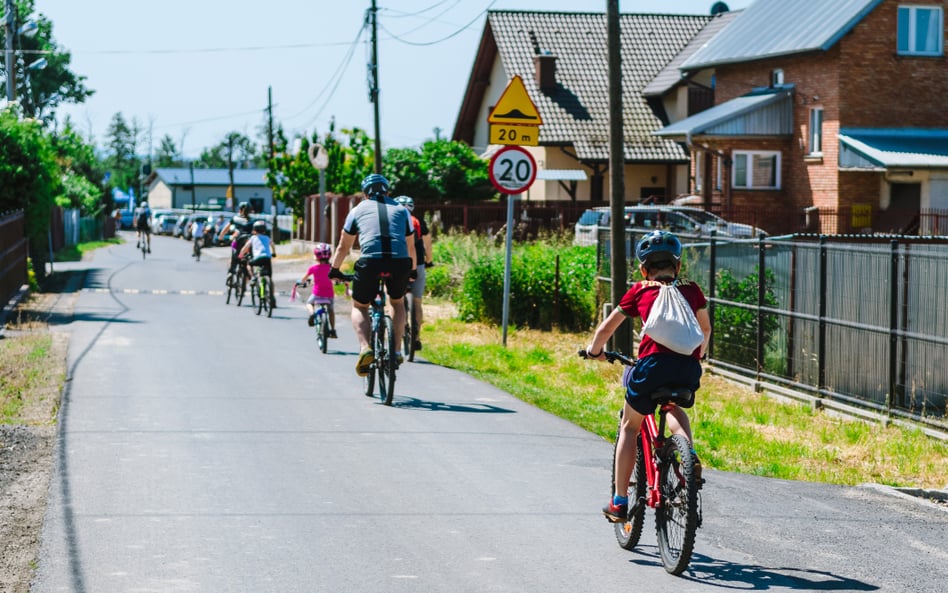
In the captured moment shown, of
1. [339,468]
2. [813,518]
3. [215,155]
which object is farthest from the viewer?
[215,155]

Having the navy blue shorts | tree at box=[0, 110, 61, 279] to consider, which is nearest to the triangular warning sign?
the navy blue shorts

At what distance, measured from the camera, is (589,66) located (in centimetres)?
5150

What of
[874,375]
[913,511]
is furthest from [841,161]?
[913,511]

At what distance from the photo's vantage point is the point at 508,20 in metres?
52.0

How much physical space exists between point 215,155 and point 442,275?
159 meters

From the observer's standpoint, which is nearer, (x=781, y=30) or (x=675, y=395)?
(x=675, y=395)

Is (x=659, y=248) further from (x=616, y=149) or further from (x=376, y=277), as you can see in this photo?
A: (x=616, y=149)

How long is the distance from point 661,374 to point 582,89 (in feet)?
148

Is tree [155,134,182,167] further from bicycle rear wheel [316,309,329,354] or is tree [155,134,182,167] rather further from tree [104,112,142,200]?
bicycle rear wheel [316,309,329,354]

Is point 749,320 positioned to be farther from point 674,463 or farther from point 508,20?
point 508,20

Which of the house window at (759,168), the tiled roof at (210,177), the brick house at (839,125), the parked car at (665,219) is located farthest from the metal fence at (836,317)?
the tiled roof at (210,177)

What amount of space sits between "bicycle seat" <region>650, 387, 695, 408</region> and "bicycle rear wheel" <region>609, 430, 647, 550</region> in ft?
0.97

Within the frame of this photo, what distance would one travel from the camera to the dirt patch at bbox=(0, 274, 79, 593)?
6.66m

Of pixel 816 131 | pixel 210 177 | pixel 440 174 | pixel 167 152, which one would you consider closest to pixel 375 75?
pixel 440 174
